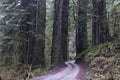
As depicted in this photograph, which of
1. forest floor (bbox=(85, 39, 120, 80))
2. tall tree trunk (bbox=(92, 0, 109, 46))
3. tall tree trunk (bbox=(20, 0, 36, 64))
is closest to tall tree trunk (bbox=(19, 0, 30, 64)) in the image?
tall tree trunk (bbox=(20, 0, 36, 64))

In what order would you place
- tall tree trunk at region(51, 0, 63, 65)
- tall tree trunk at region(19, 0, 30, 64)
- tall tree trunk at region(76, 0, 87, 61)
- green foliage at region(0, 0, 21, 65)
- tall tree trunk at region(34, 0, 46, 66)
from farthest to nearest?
tall tree trunk at region(76, 0, 87, 61) < tall tree trunk at region(51, 0, 63, 65) < tall tree trunk at region(34, 0, 46, 66) < green foliage at region(0, 0, 21, 65) < tall tree trunk at region(19, 0, 30, 64)

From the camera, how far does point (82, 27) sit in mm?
22516

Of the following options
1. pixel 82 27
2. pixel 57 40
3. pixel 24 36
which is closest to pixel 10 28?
pixel 24 36

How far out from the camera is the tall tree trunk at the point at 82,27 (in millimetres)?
19906

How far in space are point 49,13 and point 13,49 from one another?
40.0 feet

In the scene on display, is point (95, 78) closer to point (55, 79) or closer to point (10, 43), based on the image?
point (55, 79)

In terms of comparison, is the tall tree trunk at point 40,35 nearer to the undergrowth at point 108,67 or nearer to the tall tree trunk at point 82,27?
the undergrowth at point 108,67

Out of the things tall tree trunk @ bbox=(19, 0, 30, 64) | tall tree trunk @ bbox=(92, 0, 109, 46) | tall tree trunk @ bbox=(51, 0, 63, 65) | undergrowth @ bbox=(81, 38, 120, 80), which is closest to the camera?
undergrowth @ bbox=(81, 38, 120, 80)

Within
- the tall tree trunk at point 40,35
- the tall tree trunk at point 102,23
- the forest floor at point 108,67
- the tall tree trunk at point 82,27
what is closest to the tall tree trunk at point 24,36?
the tall tree trunk at point 40,35

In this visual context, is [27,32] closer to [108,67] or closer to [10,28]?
[10,28]

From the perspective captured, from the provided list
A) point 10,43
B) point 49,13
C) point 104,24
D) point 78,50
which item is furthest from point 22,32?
point 49,13

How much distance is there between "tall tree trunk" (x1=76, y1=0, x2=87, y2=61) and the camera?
19.9m

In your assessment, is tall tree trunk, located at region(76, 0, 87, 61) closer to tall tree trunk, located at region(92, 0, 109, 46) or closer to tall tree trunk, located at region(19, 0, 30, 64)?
tall tree trunk, located at region(92, 0, 109, 46)

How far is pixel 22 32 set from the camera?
14906 millimetres
